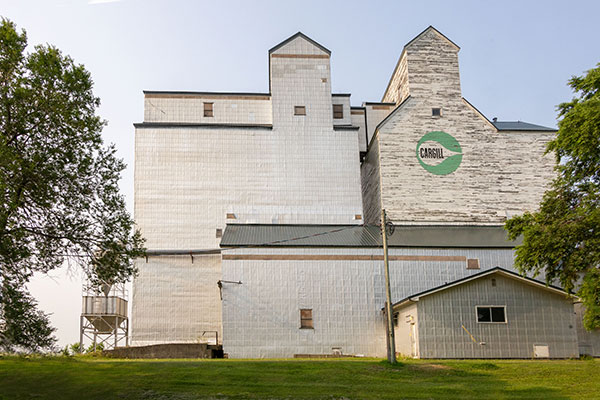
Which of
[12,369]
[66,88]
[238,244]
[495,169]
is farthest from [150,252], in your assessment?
[495,169]

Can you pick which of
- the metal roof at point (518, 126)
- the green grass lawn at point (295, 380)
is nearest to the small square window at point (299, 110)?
the metal roof at point (518, 126)

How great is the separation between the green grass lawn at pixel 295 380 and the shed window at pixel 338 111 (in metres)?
23.6

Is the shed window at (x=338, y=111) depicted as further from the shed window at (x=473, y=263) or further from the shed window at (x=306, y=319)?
the shed window at (x=306, y=319)

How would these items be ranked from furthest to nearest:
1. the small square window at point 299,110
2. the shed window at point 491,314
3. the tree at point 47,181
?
the small square window at point 299,110
the shed window at point 491,314
the tree at point 47,181

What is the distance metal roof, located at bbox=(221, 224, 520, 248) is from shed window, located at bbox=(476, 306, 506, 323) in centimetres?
536

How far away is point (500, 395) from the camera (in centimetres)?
1884

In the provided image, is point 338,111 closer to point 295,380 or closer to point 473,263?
point 473,263

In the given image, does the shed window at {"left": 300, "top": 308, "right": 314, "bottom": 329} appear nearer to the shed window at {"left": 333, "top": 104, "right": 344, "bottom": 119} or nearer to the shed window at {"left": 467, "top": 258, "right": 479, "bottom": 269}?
the shed window at {"left": 467, "top": 258, "right": 479, "bottom": 269}

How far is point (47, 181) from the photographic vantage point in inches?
736

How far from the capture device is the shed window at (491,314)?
2891 centimetres

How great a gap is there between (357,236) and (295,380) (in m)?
17.0

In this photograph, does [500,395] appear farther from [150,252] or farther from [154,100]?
[154,100]

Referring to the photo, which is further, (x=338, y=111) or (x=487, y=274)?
(x=338, y=111)

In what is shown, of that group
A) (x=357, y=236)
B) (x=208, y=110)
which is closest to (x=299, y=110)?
(x=208, y=110)
